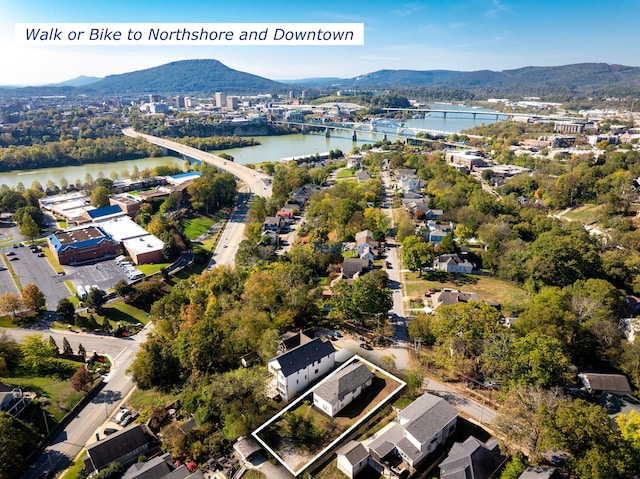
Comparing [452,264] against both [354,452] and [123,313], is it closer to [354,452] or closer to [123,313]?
[354,452]

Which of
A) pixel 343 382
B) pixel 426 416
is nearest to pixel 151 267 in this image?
pixel 343 382

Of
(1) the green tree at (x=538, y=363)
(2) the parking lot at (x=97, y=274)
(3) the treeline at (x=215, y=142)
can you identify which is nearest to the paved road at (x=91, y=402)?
(2) the parking lot at (x=97, y=274)

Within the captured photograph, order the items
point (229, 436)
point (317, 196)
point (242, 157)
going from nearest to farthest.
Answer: point (229, 436) → point (317, 196) → point (242, 157)

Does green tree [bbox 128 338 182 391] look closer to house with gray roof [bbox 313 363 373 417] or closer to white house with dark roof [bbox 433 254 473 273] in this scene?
house with gray roof [bbox 313 363 373 417]

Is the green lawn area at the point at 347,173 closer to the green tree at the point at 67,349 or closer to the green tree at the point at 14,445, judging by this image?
the green tree at the point at 67,349

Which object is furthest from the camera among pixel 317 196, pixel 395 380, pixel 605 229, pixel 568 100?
pixel 568 100

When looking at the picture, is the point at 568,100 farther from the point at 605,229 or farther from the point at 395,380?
the point at 395,380

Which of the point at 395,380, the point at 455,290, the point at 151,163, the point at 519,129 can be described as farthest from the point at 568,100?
the point at 395,380
